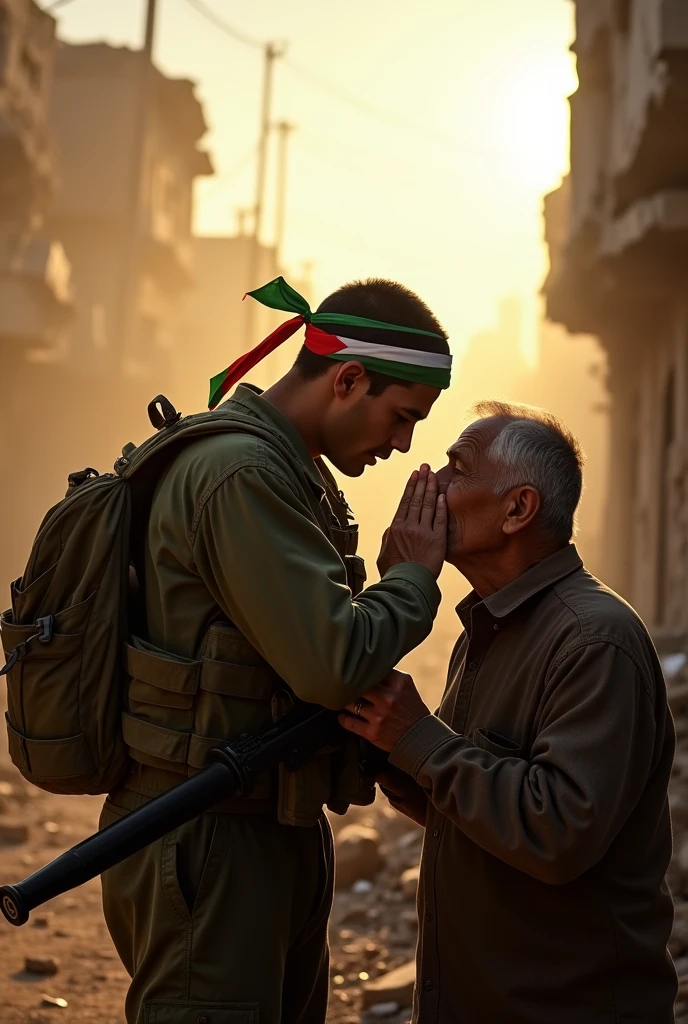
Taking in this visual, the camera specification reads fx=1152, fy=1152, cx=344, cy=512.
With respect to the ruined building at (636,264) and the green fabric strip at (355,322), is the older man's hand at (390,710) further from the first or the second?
the ruined building at (636,264)

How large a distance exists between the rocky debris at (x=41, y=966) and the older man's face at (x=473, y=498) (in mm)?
4093

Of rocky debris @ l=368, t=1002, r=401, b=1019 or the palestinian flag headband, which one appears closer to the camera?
the palestinian flag headband

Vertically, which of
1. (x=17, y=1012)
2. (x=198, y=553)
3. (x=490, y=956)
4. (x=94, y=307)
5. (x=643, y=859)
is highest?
(x=94, y=307)

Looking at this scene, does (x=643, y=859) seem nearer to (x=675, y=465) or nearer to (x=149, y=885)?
(x=149, y=885)

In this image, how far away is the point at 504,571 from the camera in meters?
2.90

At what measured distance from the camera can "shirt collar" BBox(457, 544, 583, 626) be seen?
2789 millimetres

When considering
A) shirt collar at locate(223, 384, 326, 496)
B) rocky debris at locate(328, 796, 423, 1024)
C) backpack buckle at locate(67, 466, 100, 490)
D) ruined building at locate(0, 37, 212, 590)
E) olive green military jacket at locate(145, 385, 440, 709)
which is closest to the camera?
olive green military jacket at locate(145, 385, 440, 709)

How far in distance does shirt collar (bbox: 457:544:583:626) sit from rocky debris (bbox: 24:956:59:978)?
4.09 metres

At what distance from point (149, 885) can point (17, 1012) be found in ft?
10.7

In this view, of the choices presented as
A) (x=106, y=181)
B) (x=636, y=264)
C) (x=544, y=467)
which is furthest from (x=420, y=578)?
(x=106, y=181)

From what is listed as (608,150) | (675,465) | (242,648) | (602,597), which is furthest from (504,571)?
(608,150)

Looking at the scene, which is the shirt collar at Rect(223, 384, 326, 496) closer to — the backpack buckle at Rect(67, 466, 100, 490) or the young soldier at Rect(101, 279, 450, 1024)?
the young soldier at Rect(101, 279, 450, 1024)

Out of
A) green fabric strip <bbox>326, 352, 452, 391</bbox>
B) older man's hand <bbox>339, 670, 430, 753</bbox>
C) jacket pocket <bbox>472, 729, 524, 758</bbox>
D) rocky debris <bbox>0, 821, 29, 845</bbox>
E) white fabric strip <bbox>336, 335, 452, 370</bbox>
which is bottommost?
rocky debris <bbox>0, 821, 29, 845</bbox>

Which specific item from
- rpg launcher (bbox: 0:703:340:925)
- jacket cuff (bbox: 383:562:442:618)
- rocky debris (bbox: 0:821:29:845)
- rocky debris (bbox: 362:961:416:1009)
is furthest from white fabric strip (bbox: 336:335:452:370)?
rocky debris (bbox: 0:821:29:845)
